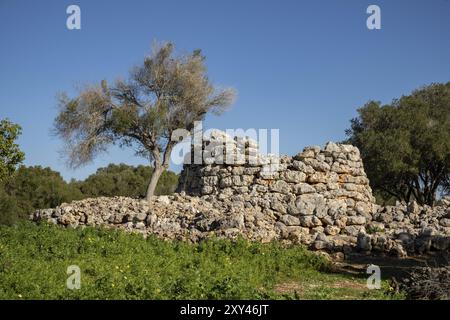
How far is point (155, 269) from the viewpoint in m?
9.60

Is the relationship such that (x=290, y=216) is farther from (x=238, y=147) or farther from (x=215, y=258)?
(x=215, y=258)

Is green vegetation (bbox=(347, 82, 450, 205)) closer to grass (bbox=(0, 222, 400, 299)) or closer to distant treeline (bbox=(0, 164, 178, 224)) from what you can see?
distant treeline (bbox=(0, 164, 178, 224))

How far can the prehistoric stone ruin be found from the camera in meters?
14.8

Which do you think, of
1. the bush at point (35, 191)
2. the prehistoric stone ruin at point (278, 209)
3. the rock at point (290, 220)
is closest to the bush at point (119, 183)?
the bush at point (35, 191)

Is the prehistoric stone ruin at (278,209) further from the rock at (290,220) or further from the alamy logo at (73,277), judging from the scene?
the alamy logo at (73,277)

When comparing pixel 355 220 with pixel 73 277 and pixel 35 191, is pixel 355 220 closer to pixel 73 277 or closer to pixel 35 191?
pixel 73 277

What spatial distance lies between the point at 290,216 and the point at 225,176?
323cm

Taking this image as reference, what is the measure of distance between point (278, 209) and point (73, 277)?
Answer: 367 inches

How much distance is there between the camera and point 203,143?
67.9 feet

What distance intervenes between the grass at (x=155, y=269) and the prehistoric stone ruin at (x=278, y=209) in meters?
2.14

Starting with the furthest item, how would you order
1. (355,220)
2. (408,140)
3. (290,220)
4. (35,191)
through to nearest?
(35,191), (408,140), (355,220), (290,220)

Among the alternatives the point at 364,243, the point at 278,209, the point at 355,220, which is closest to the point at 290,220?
the point at 278,209

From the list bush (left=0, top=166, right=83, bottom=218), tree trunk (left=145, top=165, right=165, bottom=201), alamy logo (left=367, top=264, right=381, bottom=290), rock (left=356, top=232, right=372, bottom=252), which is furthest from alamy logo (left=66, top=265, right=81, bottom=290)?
bush (left=0, top=166, right=83, bottom=218)

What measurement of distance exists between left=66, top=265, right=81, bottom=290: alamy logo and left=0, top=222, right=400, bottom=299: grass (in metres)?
0.09
